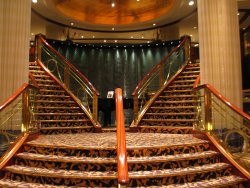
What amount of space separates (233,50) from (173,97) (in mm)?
2550

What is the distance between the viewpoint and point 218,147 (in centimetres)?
432

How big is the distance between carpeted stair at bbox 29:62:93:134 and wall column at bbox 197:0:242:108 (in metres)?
3.45

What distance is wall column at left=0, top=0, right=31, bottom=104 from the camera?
16.7ft

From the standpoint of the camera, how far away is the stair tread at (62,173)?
3410 mm

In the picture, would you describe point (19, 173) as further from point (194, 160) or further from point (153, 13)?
point (153, 13)

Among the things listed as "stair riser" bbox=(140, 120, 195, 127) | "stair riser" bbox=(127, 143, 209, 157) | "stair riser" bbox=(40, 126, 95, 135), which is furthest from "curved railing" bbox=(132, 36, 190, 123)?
"stair riser" bbox=(127, 143, 209, 157)

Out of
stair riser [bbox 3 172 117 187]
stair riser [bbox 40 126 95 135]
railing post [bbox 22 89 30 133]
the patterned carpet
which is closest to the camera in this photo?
stair riser [bbox 3 172 117 187]

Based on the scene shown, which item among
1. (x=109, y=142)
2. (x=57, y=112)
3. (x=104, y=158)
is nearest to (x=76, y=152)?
(x=104, y=158)

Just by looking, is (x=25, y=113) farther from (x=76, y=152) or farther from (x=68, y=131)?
(x=68, y=131)

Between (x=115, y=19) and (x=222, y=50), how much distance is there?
7.71m

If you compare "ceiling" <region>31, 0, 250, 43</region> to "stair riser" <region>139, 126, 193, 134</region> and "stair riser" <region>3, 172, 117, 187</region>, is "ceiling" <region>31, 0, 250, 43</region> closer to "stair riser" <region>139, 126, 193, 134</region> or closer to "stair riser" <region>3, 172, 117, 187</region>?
"stair riser" <region>139, 126, 193, 134</region>

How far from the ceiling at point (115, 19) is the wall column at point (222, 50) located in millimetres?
3906

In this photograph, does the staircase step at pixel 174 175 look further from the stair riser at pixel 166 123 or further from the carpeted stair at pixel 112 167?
the stair riser at pixel 166 123

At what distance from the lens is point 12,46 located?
5.19 meters
